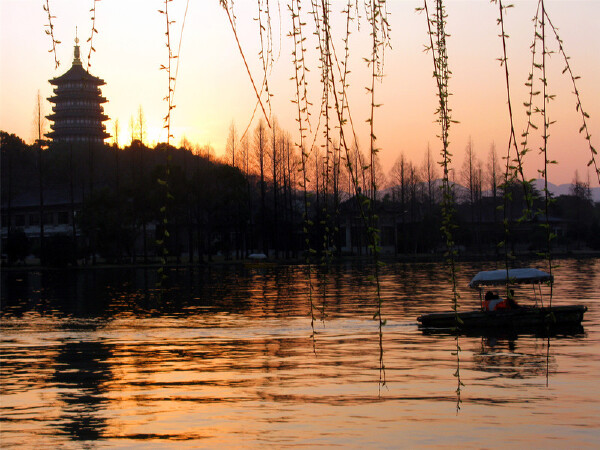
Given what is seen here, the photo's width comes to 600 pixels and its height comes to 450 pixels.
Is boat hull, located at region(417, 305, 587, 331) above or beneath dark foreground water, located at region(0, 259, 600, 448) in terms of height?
above

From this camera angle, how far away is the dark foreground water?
11.1m

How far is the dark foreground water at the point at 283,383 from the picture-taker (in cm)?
1111

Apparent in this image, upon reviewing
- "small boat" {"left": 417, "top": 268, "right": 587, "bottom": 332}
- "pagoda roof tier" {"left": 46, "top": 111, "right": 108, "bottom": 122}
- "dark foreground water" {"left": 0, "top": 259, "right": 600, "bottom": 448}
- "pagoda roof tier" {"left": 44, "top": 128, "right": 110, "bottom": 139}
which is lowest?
"dark foreground water" {"left": 0, "top": 259, "right": 600, "bottom": 448}

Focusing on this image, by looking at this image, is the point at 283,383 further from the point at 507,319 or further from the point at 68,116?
the point at 68,116

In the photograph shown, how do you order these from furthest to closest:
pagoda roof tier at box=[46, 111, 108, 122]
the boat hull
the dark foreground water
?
pagoda roof tier at box=[46, 111, 108, 122] < the boat hull < the dark foreground water

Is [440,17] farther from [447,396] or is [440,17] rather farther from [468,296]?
[468,296]

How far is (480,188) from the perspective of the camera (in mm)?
103625

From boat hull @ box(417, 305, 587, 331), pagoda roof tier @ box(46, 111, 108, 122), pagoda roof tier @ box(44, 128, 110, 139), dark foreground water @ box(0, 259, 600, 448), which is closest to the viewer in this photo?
dark foreground water @ box(0, 259, 600, 448)

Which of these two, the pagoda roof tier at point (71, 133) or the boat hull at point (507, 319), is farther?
the pagoda roof tier at point (71, 133)

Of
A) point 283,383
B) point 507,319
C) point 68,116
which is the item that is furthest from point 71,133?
point 283,383

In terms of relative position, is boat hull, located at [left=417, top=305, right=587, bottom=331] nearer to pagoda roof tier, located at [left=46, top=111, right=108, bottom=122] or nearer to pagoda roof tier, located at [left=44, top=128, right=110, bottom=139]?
pagoda roof tier, located at [left=44, top=128, right=110, bottom=139]

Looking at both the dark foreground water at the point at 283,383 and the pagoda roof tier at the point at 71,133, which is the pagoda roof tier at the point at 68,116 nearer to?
the pagoda roof tier at the point at 71,133

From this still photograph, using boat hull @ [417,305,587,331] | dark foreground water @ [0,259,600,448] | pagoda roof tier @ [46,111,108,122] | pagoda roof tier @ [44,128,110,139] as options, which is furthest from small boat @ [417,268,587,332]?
pagoda roof tier @ [46,111,108,122]

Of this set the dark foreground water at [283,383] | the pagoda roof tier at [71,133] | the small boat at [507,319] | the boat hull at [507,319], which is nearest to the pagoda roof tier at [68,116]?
the pagoda roof tier at [71,133]
